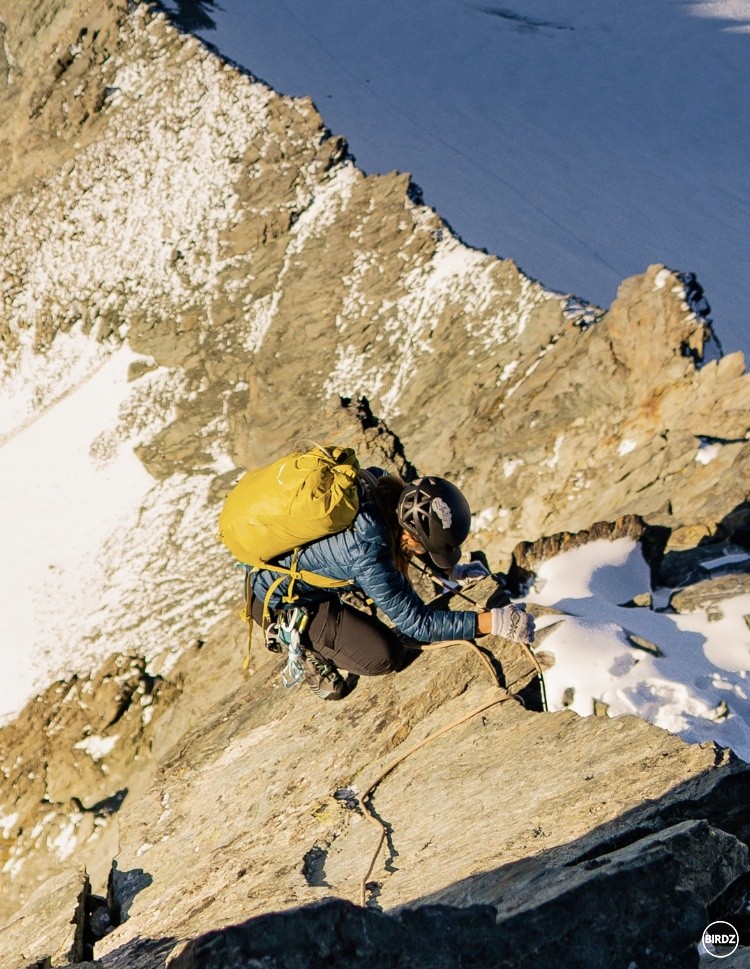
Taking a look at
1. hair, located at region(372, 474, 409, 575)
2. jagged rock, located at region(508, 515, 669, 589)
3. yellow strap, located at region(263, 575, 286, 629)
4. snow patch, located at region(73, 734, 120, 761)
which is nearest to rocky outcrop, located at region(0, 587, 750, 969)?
yellow strap, located at region(263, 575, 286, 629)

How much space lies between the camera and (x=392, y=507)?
702 centimetres

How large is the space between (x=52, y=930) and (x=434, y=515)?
663 cm

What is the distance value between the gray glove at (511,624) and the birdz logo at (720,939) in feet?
9.27

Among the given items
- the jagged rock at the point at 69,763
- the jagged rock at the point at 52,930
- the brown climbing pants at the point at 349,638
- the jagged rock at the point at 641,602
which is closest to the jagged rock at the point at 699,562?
the jagged rock at the point at 641,602

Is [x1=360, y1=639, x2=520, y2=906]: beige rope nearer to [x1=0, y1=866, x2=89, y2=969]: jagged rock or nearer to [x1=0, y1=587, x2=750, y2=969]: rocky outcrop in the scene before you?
[x1=0, y1=587, x2=750, y2=969]: rocky outcrop

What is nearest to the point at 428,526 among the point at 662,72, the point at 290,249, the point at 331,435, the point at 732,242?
the point at 331,435

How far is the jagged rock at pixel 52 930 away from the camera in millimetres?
7773

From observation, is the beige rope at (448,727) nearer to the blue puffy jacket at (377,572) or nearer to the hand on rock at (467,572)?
the blue puffy jacket at (377,572)

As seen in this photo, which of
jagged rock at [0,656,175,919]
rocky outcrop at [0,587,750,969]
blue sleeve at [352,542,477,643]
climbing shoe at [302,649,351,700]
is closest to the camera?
rocky outcrop at [0,587,750,969]

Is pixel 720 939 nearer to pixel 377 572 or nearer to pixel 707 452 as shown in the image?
pixel 377 572

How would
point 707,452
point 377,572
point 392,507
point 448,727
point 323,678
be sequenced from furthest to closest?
1. point 707,452
2. point 323,678
3. point 448,727
4. point 392,507
5. point 377,572

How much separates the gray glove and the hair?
1025 mm

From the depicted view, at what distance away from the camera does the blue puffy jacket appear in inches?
257

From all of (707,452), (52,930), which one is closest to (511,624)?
(52,930)
